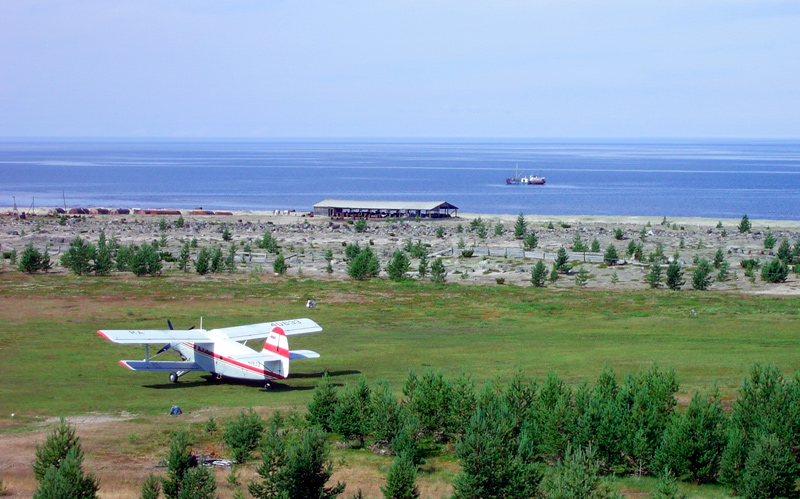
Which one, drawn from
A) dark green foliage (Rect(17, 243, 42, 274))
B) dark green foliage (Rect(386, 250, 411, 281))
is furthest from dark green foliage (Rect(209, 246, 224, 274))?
dark green foliage (Rect(386, 250, 411, 281))

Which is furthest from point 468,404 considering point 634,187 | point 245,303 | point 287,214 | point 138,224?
point 634,187

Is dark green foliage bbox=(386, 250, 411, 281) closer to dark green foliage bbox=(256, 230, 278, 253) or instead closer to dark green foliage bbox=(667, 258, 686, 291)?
dark green foliage bbox=(256, 230, 278, 253)

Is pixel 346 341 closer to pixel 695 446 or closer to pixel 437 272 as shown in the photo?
pixel 437 272

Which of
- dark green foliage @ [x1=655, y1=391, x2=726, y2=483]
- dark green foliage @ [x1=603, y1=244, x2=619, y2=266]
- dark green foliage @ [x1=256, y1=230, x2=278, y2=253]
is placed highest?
dark green foliage @ [x1=655, y1=391, x2=726, y2=483]

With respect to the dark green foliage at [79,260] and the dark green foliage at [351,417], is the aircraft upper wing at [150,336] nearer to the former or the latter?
the dark green foliage at [351,417]

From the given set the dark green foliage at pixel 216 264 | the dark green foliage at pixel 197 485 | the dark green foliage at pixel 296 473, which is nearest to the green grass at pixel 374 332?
the dark green foliage at pixel 216 264

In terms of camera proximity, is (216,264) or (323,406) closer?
(323,406)

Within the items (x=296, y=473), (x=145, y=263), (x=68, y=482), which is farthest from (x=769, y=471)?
(x=145, y=263)
